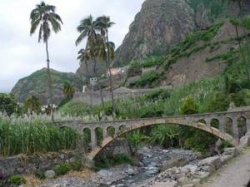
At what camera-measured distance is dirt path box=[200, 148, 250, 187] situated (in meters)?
15.3

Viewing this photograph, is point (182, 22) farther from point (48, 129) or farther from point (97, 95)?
point (48, 129)

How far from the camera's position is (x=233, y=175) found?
16484mm

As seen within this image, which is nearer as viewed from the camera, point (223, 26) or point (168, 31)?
point (223, 26)

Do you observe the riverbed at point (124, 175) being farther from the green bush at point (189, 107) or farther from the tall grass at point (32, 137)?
the green bush at point (189, 107)

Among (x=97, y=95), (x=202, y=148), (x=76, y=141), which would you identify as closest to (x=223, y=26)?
(x=97, y=95)

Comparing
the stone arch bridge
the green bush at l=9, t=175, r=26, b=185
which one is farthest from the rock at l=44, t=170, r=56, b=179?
the stone arch bridge

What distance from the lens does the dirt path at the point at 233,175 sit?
15.3 m

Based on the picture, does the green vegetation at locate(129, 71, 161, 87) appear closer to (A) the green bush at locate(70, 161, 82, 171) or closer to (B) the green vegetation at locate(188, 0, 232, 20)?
(B) the green vegetation at locate(188, 0, 232, 20)

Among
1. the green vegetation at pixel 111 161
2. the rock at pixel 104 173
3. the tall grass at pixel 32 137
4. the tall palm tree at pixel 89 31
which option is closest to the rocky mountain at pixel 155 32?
the tall palm tree at pixel 89 31

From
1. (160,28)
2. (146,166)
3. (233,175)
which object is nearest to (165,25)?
(160,28)

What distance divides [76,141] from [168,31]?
10981 cm

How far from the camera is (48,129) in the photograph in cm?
3712

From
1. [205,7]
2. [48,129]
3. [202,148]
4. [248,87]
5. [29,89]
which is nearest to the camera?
[48,129]

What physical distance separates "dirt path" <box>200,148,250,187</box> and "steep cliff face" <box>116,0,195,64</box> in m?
127
